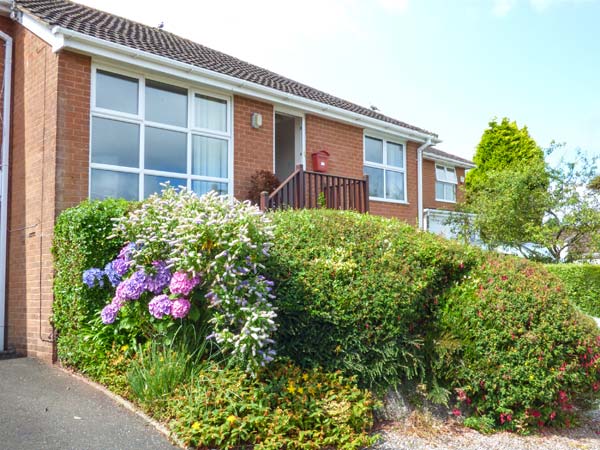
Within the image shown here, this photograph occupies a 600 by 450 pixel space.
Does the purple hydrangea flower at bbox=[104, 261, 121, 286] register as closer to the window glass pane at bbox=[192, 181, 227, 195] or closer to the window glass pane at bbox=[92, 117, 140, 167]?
the window glass pane at bbox=[92, 117, 140, 167]

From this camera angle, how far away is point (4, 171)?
797 centimetres

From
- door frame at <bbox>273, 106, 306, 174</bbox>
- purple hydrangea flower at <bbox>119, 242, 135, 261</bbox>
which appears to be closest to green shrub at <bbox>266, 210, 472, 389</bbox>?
purple hydrangea flower at <bbox>119, 242, 135, 261</bbox>

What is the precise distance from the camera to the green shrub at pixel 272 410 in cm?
419

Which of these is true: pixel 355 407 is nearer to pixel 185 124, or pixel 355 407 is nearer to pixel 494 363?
pixel 494 363

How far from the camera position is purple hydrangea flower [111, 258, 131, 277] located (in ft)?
18.4

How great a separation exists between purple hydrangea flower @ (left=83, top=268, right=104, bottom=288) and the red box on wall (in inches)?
219

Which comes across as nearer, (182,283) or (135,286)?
(182,283)

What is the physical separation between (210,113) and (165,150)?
112cm

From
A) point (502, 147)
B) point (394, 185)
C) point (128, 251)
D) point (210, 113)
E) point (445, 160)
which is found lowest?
point (128, 251)

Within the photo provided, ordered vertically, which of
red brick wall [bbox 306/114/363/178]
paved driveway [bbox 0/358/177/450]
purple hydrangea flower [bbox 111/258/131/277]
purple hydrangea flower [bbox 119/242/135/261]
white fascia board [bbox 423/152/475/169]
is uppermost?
white fascia board [bbox 423/152/475/169]

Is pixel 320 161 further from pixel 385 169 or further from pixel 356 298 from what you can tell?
pixel 356 298

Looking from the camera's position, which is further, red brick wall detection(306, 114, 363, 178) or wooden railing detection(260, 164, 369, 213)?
red brick wall detection(306, 114, 363, 178)

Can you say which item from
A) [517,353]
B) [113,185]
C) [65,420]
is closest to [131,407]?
[65,420]

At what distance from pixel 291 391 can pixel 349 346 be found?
74 centimetres
